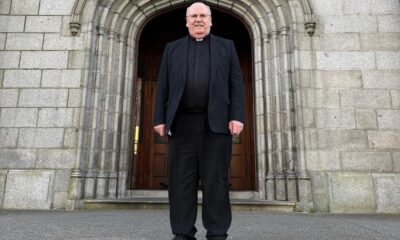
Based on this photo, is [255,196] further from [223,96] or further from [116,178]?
[223,96]

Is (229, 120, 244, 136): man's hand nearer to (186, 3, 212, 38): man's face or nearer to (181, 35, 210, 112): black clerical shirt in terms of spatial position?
(181, 35, 210, 112): black clerical shirt

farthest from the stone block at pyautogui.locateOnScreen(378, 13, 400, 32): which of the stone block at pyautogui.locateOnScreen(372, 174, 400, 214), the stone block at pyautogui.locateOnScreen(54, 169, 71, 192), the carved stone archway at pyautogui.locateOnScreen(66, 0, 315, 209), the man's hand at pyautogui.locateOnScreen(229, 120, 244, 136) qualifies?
the stone block at pyautogui.locateOnScreen(54, 169, 71, 192)

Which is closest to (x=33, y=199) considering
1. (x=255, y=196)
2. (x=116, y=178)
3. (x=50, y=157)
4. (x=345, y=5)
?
(x=50, y=157)

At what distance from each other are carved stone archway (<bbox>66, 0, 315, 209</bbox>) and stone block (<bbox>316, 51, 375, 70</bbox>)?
19.9 inches

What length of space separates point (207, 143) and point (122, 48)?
4689mm

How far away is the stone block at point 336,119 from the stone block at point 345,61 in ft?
2.69

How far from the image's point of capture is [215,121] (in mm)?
2289

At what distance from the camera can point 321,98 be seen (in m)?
5.79

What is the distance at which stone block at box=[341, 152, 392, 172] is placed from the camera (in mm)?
5512

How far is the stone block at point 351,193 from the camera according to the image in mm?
5312

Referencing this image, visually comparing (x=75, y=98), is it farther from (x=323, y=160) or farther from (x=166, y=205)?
(x=323, y=160)

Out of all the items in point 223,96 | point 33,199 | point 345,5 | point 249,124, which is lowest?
point 33,199

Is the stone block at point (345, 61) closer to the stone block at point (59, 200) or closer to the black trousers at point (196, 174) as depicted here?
the black trousers at point (196, 174)

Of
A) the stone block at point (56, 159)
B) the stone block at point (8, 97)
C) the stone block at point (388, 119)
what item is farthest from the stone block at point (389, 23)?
the stone block at point (8, 97)
